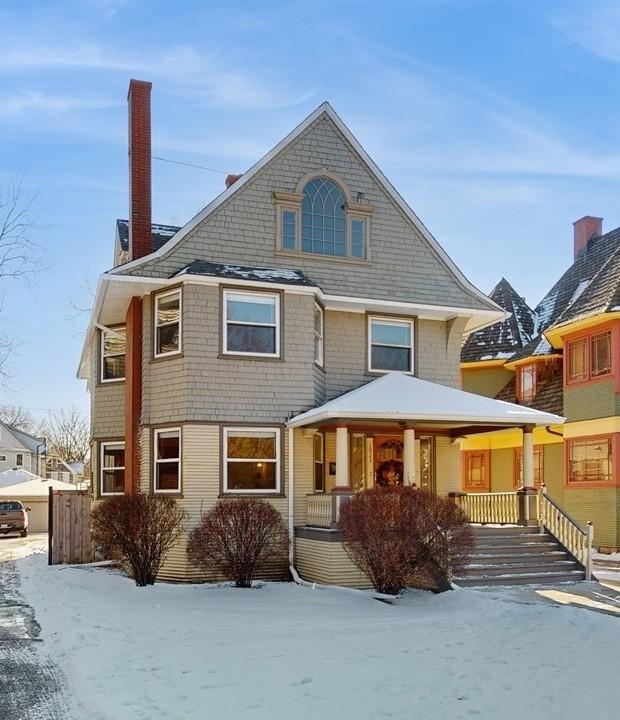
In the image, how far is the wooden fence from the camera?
60.1 feet

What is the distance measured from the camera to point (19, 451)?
65000 millimetres

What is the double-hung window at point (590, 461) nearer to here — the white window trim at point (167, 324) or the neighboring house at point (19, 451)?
the white window trim at point (167, 324)

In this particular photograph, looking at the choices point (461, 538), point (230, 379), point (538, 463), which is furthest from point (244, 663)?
point (538, 463)

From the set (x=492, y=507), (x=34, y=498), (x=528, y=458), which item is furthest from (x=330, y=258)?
(x=34, y=498)

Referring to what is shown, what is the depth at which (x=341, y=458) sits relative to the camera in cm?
1509

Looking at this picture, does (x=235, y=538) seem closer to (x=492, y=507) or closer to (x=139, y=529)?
(x=139, y=529)

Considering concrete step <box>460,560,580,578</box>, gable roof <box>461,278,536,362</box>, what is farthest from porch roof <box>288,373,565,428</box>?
gable roof <box>461,278,536,362</box>

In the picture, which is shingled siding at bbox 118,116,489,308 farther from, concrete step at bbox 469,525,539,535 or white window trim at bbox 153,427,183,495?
concrete step at bbox 469,525,539,535

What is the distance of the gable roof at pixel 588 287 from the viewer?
71.7 feet

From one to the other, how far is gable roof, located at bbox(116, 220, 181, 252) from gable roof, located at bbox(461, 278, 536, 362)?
42.0ft

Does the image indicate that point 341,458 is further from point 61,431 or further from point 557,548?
point 61,431

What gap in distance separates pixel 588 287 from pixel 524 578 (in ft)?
39.4

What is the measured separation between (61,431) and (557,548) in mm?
64849

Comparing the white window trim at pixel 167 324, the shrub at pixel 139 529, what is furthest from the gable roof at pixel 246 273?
the shrub at pixel 139 529
